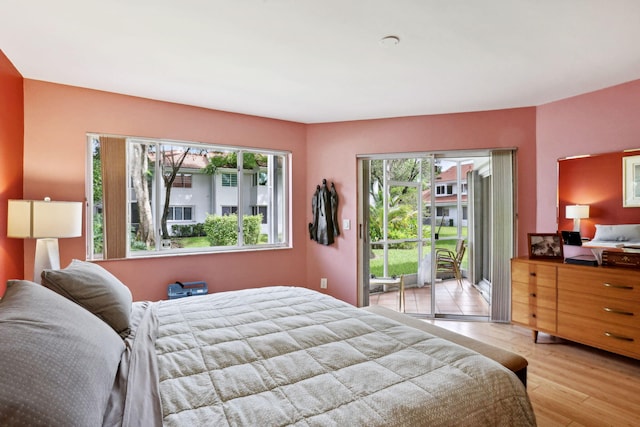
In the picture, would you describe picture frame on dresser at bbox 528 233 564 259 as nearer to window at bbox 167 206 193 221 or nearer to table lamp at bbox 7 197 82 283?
window at bbox 167 206 193 221

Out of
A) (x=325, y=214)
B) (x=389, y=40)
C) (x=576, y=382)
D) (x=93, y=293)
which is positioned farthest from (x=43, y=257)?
(x=576, y=382)

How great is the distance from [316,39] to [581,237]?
310cm

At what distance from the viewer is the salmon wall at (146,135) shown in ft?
9.68

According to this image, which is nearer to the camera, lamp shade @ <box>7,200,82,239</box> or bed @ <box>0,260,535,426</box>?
bed @ <box>0,260,535,426</box>

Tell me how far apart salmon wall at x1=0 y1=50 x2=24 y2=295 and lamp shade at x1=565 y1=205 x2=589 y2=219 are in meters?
4.97

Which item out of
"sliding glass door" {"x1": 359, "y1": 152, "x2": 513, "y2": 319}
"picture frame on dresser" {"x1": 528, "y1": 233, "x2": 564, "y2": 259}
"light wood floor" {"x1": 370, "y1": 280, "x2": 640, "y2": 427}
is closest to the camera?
"light wood floor" {"x1": 370, "y1": 280, "x2": 640, "y2": 427}

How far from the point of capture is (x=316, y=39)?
2.23 m

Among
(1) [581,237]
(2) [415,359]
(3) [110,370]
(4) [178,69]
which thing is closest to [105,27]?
(4) [178,69]

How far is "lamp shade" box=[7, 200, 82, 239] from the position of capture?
240 cm

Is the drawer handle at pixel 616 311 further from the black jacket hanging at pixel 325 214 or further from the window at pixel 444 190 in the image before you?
the black jacket hanging at pixel 325 214

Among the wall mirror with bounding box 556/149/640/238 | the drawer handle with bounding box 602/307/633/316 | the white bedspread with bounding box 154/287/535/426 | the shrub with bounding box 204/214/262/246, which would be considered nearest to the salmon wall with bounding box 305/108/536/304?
the wall mirror with bounding box 556/149/640/238

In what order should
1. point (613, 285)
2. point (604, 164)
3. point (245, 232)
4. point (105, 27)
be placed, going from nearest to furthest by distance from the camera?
point (105, 27)
point (613, 285)
point (604, 164)
point (245, 232)

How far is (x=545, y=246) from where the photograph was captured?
3.27 metres

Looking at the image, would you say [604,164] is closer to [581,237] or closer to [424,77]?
[581,237]
